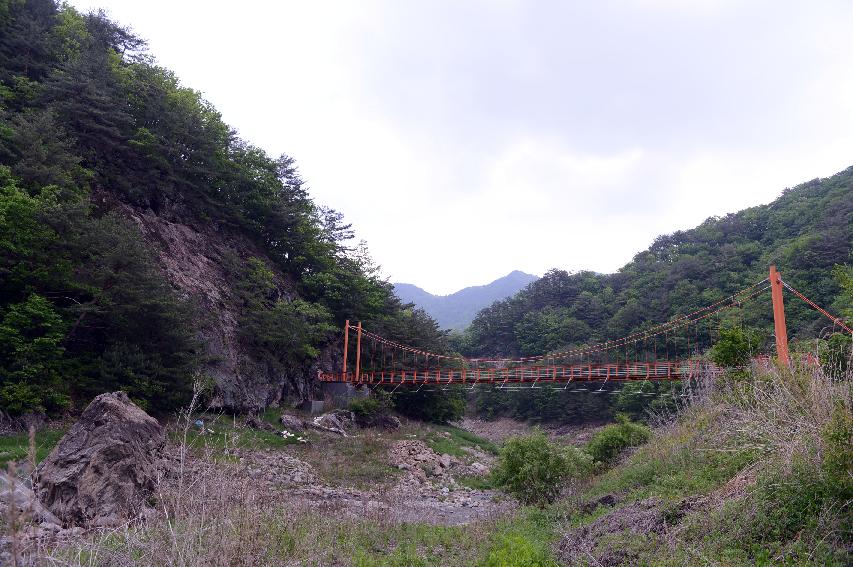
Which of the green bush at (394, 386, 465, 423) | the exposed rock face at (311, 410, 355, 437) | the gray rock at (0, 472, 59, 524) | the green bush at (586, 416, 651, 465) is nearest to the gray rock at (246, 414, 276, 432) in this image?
the exposed rock face at (311, 410, 355, 437)

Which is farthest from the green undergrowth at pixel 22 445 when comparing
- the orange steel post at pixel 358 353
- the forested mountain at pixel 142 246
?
the orange steel post at pixel 358 353

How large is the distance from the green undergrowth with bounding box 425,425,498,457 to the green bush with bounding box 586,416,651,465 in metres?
8.45

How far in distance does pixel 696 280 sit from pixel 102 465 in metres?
39.2

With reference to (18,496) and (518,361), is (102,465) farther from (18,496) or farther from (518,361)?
(518,361)

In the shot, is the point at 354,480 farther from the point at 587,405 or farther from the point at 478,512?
the point at 587,405

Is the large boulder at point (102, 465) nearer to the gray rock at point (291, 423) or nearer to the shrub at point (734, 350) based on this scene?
the gray rock at point (291, 423)

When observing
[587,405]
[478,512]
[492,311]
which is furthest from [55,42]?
[492,311]

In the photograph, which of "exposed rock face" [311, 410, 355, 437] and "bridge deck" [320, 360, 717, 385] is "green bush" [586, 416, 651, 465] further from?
"exposed rock face" [311, 410, 355, 437]

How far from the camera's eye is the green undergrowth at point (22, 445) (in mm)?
9523

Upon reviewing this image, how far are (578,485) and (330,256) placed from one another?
19.3 meters

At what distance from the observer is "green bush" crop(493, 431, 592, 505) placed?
1149cm

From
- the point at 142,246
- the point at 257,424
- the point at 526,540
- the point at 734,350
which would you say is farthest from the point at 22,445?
the point at 734,350

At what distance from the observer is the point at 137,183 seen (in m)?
20.0

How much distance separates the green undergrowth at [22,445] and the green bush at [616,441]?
498 inches
